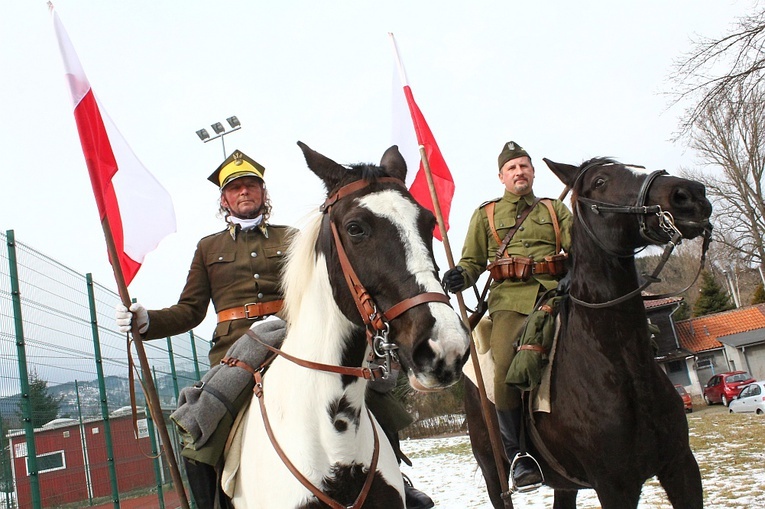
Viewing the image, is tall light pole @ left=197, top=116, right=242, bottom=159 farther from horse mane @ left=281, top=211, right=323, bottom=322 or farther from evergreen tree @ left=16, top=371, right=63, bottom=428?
horse mane @ left=281, top=211, right=323, bottom=322

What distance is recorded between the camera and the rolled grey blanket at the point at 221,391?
325cm

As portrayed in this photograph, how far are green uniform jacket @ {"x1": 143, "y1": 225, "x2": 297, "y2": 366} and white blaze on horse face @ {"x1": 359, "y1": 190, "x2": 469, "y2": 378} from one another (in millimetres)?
1319

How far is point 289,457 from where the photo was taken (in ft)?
9.46

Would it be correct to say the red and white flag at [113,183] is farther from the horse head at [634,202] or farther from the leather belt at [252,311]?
the horse head at [634,202]

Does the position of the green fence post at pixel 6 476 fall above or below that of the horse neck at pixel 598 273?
below

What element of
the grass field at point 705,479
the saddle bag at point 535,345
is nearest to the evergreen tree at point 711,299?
the grass field at point 705,479

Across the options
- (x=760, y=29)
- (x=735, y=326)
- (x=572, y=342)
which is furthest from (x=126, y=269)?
(x=735, y=326)

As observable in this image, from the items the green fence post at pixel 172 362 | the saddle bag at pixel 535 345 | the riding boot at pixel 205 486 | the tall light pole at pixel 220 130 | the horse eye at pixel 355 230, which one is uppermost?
the tall light pole at pixel 220 130

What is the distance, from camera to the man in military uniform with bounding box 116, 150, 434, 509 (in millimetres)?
3541

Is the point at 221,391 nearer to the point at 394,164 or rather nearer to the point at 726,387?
the point at 394,164

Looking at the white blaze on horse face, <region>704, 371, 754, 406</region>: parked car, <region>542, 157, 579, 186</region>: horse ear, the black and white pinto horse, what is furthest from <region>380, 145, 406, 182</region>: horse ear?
<region>704, 371, 754, 406</region>: parked car

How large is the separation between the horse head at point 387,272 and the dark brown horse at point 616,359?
72.0 inches

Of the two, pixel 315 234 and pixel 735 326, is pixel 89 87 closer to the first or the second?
pixel 315 234

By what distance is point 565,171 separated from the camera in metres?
4.78
